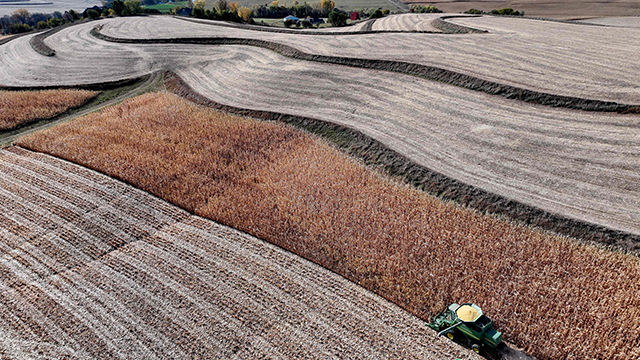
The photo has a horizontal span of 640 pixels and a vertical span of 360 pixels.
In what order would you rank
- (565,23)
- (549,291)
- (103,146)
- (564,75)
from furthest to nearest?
(565,23)
(564,75)
(103,146)
(549,291)

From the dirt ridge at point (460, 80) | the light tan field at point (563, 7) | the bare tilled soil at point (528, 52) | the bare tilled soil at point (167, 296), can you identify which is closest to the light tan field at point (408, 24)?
the bare tilled soil at point (528, 52)

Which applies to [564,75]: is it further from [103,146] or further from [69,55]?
[69,55]

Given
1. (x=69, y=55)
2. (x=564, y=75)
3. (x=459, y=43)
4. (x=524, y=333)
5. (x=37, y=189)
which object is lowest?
(x=524, y=333)

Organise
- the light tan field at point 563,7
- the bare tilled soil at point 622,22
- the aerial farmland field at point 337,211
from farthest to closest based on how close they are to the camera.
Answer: the light tan field at point 563,7, the bare tilled soil at point 622,22, the aerial farmland field at point 337,211

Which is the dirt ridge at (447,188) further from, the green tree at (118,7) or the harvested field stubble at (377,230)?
the green tree at (118,7)

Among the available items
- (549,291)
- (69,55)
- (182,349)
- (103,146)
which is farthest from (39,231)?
(69,55)

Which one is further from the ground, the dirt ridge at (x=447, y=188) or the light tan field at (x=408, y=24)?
the light tan field at (x=408, y=24)
